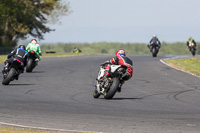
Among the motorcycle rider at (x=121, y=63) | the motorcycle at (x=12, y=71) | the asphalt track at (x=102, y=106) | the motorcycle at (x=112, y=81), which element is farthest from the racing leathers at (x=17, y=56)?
the motorcycle rider at (x=121, y=63)

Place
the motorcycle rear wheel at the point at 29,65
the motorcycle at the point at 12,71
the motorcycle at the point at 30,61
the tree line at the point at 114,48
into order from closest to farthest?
the motorcycle at the point at 12,71 → the motorcycle at the point at 30,61 → the motorcycle rear wheel at the point at 29,65 → the tree line at the point at 114,48

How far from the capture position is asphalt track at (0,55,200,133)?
10.3m

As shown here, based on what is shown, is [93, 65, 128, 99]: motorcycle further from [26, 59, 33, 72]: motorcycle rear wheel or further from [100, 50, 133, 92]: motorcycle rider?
[26, 59, 33, 72]: motorcycle rear wheel

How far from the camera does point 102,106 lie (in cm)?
1345

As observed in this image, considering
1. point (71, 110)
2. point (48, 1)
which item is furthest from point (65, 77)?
point (48, 1)

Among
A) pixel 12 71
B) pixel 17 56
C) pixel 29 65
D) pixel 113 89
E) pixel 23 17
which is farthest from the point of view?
pixel 23 17

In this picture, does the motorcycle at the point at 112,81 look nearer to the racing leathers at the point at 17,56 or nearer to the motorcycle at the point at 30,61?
the racing leathers at the point at 17,56

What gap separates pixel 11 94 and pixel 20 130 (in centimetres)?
662

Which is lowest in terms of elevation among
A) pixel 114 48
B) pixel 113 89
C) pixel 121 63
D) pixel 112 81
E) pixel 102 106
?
pixel 114 48

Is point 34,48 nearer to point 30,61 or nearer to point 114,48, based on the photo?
point 30,61

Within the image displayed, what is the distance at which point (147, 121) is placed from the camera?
428 inches

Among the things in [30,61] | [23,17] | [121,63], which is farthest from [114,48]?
[121,63]

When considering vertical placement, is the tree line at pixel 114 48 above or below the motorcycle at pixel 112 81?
below

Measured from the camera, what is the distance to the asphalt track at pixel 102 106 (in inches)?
407
